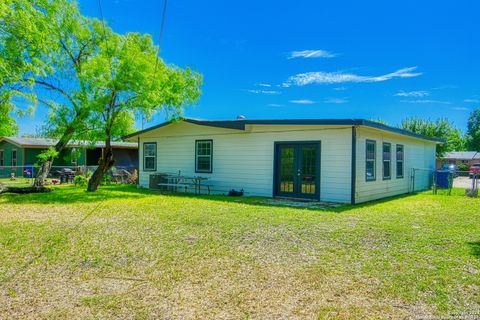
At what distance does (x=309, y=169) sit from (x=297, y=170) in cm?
43

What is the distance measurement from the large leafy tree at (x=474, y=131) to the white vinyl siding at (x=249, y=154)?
54726 mm

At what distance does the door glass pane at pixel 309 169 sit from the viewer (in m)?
10.9

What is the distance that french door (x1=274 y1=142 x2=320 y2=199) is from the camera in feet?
35.7

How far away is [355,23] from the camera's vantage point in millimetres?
16312

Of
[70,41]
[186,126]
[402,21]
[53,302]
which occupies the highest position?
[402,21]

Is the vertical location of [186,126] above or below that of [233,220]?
above

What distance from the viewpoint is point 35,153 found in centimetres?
2325

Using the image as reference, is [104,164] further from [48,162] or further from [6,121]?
[6,121]

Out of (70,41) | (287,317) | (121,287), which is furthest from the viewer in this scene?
(70,41)

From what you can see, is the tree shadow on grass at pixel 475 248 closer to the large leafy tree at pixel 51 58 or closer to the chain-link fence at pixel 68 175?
the large leafy tree at pixel 51 58

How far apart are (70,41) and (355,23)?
41.3 feet

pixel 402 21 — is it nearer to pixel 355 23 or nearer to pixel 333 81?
pixel 355 23

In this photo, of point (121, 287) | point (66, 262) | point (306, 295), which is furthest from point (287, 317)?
point (66, 262)

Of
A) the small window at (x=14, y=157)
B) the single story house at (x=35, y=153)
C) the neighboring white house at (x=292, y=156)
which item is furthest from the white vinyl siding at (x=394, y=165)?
the small window at (x=14, y=157)
